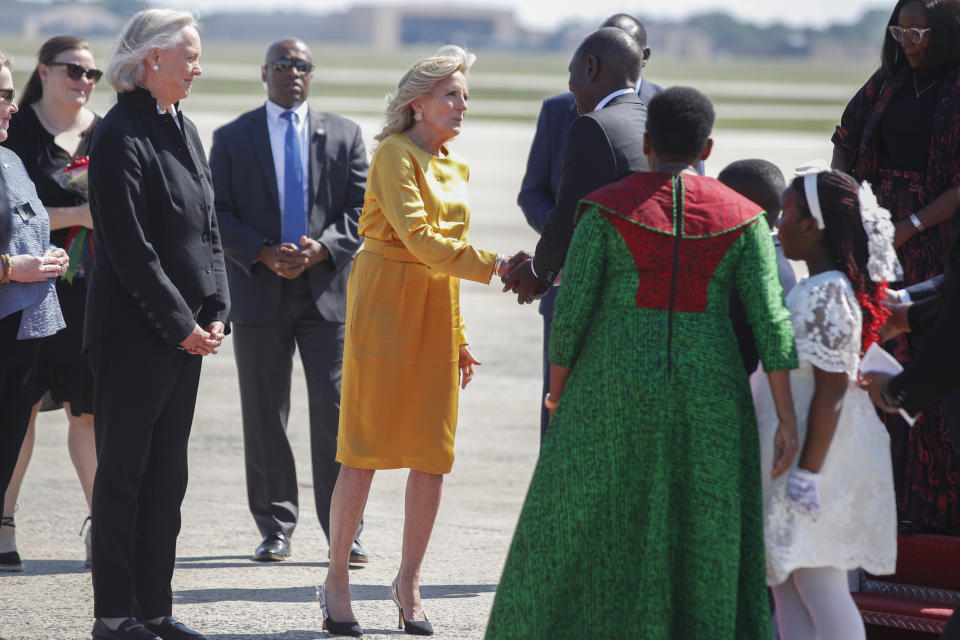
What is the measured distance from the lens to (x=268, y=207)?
20.3ft

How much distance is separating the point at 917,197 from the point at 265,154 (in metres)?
3.17

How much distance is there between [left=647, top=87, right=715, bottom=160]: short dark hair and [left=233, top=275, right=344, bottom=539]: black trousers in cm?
282

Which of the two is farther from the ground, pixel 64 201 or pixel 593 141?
pixel 593 141

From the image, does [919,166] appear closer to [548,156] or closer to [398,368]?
[548,156]

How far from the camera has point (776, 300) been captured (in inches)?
140

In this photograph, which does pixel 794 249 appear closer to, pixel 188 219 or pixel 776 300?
pixel 776 300

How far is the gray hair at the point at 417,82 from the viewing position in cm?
475

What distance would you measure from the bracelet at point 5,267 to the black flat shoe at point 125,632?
1.34m

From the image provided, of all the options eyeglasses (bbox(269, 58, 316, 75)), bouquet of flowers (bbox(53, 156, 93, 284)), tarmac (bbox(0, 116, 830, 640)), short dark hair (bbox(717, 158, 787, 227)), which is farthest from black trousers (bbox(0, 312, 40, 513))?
short dark hair (bbox(717, 158, 787, 227))

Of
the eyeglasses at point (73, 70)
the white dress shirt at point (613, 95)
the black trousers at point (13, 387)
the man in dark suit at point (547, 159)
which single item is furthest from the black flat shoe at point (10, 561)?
the white dress shirt at point (613, 95)

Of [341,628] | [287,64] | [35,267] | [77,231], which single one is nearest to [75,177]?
[77,231]

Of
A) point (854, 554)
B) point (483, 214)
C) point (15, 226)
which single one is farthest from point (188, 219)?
point (483, 214)

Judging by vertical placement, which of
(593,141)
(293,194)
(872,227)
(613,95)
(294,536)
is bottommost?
(294,536)

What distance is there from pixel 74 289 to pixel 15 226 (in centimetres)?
103
